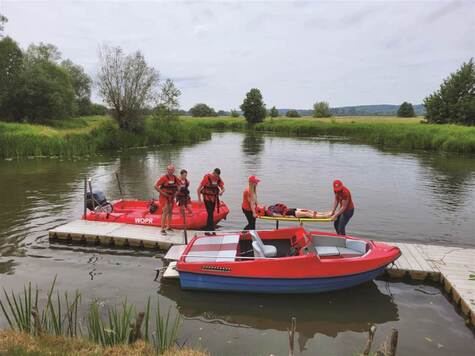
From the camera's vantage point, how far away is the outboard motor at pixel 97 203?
43.9ft

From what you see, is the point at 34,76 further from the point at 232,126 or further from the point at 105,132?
the point at 232,126

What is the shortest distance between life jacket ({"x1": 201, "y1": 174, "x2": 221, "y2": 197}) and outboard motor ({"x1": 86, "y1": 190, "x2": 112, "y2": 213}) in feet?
13.0

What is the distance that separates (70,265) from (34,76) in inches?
1403

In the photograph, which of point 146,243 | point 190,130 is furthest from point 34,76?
point 146,243

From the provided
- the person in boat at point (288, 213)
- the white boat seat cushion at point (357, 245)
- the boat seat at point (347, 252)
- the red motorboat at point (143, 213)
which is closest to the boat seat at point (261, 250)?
the boat seat at point (347, 252)

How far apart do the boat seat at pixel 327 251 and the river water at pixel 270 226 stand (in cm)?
90

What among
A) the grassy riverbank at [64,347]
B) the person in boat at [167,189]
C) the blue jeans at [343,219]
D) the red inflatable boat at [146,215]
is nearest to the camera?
the grassy riverbank at [64,347]

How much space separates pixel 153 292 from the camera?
9.00m

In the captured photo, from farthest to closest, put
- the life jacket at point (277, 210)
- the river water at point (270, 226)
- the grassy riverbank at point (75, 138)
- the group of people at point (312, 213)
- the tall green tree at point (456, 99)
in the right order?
1. the tall green tree at point (456, 99)
2. the grassy riverbank at point (75, 138)
3. the life jacket at point (277, 210)
4. the group of people at point (312, 213)
5. the river water at point (270, 226)

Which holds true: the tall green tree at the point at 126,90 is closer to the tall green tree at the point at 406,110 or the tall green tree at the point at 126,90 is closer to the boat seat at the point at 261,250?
the boat seat at the point at 261,250

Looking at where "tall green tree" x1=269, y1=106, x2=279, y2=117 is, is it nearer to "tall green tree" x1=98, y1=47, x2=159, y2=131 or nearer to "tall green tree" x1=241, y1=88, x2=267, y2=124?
"tall green tree" x1=241, y1=88, x2=267, y2=124

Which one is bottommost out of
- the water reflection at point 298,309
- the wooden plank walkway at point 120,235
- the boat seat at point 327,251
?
the water reflection at point 298,309

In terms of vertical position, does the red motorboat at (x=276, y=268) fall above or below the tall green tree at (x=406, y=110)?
below

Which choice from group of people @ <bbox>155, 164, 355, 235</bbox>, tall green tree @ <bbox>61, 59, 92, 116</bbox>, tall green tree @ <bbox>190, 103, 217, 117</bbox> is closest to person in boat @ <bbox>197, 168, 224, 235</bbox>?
group of people @ <bbox>155, 164, 355, 235</bbox>
